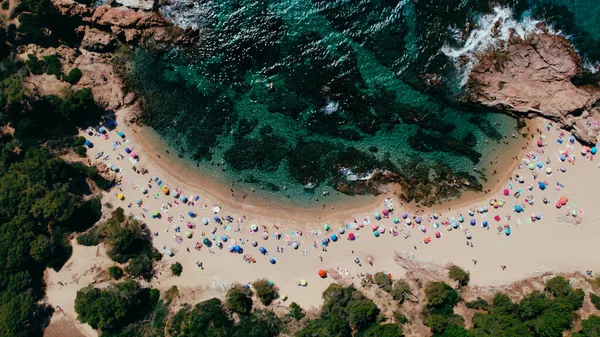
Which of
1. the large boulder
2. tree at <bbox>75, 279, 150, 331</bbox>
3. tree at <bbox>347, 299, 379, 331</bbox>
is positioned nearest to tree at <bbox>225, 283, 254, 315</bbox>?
tree at <bbox>75, 279, 150, 331</bbox>

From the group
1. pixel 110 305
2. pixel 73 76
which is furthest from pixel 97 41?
pixel 110 305

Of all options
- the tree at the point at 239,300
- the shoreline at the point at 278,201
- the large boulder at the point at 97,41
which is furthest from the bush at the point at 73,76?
the tree at the point at 239,300

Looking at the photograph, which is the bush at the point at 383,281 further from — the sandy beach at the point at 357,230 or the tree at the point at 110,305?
the tree at the point at 110,305

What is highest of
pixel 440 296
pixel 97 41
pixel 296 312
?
pixel 97 41

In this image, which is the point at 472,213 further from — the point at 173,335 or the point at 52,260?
the point at 52,260

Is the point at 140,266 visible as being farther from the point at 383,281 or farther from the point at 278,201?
the point at 383,281
